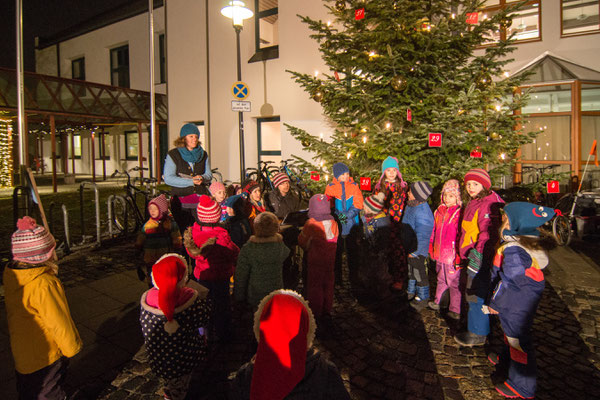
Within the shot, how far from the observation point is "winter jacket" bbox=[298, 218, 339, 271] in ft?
14.5

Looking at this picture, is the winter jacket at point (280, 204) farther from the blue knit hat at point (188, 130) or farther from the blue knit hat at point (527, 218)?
the blue knit hat at point (527, 218)

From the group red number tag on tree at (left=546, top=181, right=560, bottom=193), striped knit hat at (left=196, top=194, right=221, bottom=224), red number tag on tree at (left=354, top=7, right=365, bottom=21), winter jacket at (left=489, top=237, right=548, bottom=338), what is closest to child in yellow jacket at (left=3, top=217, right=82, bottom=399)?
striped knit hat at (left=196, top=194, right=221, bottom=224)

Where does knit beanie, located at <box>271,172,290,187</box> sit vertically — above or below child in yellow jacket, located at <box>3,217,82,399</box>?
above

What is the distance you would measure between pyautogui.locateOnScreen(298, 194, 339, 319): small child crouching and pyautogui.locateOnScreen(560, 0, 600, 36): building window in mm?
10420

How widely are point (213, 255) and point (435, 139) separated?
4503 mm

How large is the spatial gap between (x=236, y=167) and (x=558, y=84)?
10.7m

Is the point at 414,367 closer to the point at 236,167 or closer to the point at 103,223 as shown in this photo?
the point at 103,223

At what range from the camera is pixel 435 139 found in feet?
21.6

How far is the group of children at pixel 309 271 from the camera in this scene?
106 inches

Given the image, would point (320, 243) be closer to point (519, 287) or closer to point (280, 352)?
point (519, 287)

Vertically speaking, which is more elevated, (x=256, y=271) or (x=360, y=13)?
(x=360, y=13)

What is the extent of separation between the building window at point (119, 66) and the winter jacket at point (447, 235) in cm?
2270

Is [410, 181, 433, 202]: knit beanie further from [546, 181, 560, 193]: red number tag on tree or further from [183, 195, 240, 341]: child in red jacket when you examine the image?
[546, 181, 560, 193]: red number tag on tree

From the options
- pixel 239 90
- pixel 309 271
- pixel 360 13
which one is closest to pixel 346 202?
pixel 309 271
